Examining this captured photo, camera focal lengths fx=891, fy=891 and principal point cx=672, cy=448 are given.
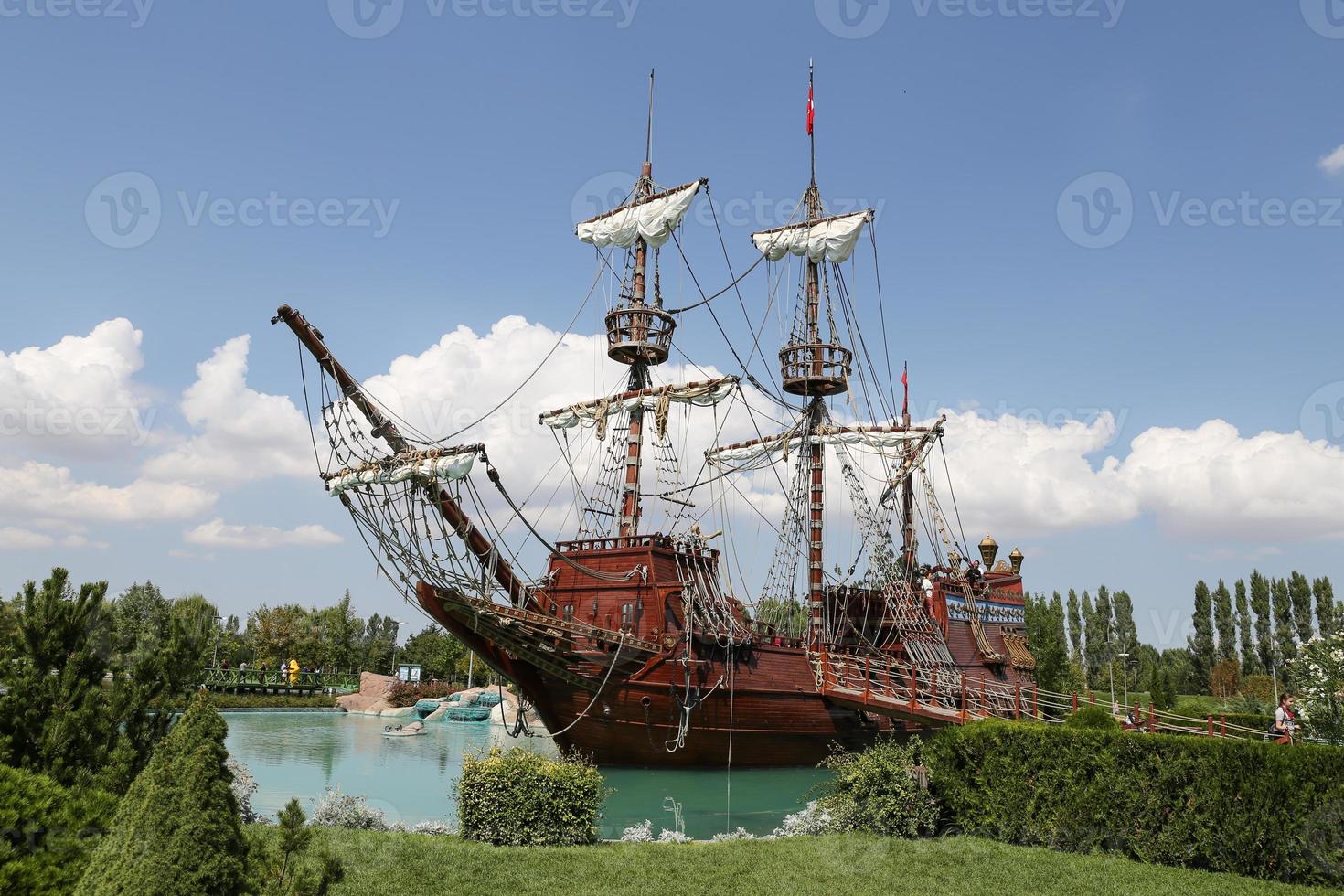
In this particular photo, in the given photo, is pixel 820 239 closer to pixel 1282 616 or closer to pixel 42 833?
pixel 42 833

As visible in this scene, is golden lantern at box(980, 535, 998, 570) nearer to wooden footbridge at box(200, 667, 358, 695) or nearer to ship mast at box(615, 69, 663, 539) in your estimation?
ship mast at box(615, 69, 663, 539)

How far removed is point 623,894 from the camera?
31.1ft

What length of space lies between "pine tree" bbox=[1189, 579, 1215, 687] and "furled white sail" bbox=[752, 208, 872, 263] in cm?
4731

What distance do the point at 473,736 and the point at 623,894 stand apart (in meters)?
26.5

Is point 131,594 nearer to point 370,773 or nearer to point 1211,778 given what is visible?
point 370,773

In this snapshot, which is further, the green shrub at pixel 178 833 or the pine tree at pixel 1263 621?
the pine tree at pixel 1263 621

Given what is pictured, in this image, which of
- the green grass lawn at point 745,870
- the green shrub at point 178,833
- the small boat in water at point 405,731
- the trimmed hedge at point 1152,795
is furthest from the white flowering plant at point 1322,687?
the small boat in water at point 405,731

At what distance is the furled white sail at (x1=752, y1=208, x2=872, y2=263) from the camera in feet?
107

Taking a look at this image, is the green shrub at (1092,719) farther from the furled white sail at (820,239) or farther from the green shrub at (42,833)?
the furled white sail at (820,239)

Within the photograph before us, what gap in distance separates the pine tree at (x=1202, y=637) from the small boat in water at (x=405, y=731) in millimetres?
54590

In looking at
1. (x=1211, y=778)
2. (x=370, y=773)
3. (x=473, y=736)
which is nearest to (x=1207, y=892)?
(x=1211, y=778)

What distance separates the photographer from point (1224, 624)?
62188 mm

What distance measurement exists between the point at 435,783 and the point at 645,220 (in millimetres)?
18712

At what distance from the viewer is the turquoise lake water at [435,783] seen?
1600cm
